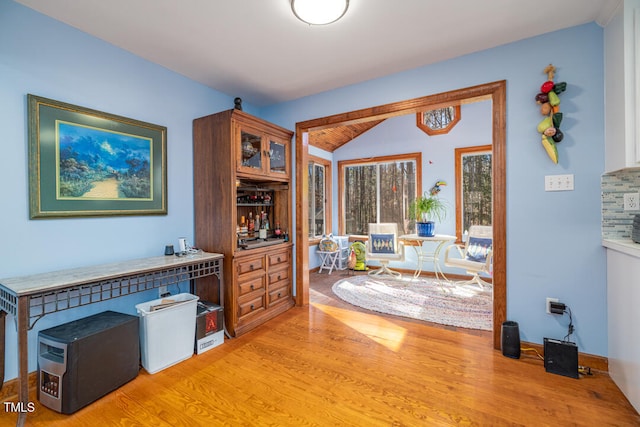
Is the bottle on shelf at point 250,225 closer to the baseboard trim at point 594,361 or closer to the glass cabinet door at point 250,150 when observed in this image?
the glass cabinet door at point 250,150

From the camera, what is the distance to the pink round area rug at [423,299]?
3.10 m

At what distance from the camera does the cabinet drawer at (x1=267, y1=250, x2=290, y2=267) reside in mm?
3140

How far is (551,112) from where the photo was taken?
2.19m

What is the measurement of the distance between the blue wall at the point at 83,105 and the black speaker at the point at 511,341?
2.91m

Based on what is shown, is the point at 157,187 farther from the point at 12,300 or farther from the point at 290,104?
the point at 290,104

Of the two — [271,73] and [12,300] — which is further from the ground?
[271,73]

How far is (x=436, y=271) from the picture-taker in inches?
189

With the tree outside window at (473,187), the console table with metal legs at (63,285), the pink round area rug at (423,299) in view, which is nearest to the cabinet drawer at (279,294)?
the console table with metal legs at (63,285)

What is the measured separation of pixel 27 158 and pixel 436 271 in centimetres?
506

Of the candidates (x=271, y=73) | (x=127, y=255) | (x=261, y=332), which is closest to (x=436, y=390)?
(x=261, y=332)

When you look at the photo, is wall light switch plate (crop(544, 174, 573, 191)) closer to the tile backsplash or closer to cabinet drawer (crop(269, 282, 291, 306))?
the tile backsplash

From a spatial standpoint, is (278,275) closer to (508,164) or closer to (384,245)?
(384,245)

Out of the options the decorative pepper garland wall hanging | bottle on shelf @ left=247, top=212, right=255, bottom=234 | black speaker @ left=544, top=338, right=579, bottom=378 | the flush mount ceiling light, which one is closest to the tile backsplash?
the decorative pepper garland wall hanging

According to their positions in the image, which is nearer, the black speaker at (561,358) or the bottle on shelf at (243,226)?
the black speaker at (561,358)
